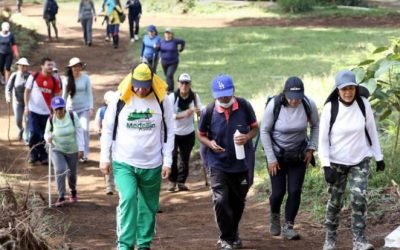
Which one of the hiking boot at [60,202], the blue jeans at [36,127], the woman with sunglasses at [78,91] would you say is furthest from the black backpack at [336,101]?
the blue jeans at [36,127]

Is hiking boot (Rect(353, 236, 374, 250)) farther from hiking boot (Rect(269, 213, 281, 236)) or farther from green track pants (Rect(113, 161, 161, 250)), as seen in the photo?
green track pants (Rect(113, 161, 161, 250))

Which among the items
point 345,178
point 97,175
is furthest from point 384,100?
point 97,175

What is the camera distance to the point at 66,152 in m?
10.7

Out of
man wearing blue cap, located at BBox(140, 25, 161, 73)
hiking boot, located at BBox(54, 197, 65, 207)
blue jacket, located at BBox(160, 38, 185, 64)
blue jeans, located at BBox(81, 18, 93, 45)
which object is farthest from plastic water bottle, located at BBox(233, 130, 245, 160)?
blue jeans, located at BBox(81, 18, 93, 45)

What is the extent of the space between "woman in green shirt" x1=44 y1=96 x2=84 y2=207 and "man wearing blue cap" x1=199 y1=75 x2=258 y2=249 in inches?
128

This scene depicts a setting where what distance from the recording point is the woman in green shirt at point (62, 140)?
10.6 meters

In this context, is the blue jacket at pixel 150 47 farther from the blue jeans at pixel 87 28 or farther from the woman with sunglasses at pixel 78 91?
the blue jeans at pixel 87 28

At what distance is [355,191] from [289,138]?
1001 mm

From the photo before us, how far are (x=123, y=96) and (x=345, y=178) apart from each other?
2196 mm

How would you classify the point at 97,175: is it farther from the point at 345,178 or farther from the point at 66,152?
the point at 345,178

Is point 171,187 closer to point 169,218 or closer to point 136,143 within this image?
point 169,218

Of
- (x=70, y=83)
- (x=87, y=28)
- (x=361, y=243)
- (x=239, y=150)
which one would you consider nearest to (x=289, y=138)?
(x=239, y=150)

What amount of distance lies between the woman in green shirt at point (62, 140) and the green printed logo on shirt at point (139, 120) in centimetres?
354

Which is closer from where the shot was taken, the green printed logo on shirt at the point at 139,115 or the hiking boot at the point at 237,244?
the green printed logo on shirt at the point at 139,115
